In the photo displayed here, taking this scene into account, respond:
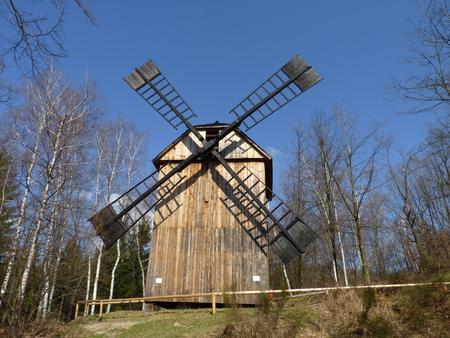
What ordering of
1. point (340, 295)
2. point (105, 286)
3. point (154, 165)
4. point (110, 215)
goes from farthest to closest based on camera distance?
point (105, 286) < point (154, 165) < point (110, 215) < point (340, 295)

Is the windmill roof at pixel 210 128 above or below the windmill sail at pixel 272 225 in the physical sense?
above

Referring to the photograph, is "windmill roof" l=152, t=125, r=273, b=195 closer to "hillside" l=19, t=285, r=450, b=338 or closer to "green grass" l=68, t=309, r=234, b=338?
"green grass" l=68, t=309, r=234, b=338

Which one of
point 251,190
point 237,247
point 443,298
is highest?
point 251,190

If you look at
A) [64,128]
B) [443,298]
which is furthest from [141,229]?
[443,298]

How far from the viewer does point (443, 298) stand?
651cm

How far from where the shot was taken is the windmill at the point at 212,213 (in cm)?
1164

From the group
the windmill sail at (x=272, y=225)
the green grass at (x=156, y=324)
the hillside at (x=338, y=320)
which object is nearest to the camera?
the hillside at (x=338, y=320)

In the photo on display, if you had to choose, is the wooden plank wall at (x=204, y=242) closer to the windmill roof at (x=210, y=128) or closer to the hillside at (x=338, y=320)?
the windmill roof at (x=210, y=128)

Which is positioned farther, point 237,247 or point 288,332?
point 237,247

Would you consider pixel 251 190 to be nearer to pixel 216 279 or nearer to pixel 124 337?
pixel 216 279

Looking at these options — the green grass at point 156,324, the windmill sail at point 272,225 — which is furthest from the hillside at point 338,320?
the windmill sail at point 272,225

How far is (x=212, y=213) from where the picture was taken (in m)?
12.7

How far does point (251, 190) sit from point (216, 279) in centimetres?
362

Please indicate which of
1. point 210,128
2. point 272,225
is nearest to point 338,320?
point 272,225
